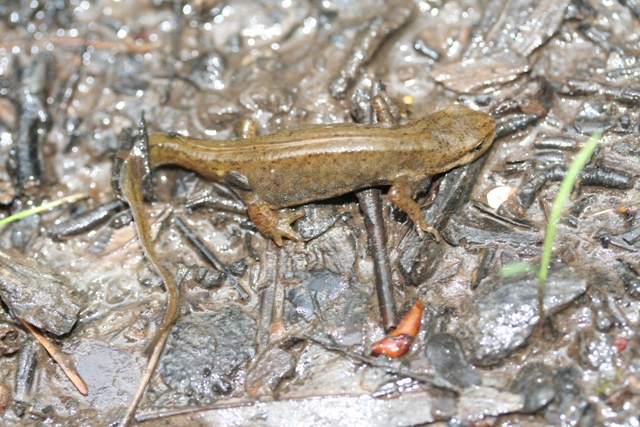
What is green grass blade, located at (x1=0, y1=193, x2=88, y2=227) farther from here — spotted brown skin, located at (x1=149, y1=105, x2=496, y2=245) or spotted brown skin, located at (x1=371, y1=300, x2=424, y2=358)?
spotted brown skin, located at (x1=371, y1=300, x2=424, y2=358)


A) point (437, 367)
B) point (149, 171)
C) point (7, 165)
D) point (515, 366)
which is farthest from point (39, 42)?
point (515, 366)

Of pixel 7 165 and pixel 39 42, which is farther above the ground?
pixel 39 42

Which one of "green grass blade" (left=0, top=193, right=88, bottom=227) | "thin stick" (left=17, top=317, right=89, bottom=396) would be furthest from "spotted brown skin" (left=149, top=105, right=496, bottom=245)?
"thin stick" (left=17, top=317, right=89, bottom=396)

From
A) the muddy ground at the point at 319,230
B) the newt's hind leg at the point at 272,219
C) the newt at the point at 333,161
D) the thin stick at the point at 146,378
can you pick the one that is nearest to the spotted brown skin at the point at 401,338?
the muddy ground at the point at 319,230

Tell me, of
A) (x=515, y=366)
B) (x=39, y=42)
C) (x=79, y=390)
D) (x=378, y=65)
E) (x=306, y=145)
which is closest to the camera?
(x=515, y=366)

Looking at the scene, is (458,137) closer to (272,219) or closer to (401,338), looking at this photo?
(272,219)

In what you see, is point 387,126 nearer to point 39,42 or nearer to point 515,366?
point 515,366
